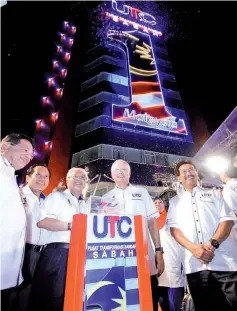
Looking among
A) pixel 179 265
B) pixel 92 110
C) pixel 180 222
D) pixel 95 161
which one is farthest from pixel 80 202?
pixel 92 110

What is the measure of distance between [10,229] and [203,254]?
72.2 inches

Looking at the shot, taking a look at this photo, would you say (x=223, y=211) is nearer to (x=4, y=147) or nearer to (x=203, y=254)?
(x=203, y=254)

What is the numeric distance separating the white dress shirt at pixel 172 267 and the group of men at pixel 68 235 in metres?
0.75

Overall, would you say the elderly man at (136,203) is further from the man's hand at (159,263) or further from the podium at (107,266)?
the podium at (107,266)

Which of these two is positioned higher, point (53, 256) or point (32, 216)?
point (32, 216)

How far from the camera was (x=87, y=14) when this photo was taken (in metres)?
23.0

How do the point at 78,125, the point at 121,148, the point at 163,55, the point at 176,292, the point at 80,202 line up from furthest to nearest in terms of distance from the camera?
the point at 163,55, the point at 78,125, the point at 121,148, the point at 176,292, the point at 80,202

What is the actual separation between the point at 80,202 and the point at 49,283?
972 mm

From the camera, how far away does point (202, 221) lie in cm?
239

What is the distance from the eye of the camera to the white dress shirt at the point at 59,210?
2496mm

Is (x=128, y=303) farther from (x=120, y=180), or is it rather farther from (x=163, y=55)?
(x=163, y=55)

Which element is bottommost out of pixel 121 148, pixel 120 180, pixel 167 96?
pixel 120 180

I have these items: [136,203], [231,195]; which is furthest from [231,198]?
[136,203]

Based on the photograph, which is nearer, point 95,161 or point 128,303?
point 128,303
